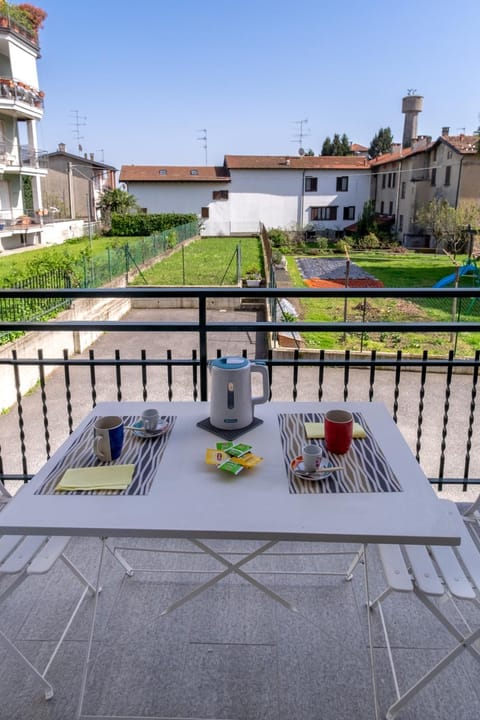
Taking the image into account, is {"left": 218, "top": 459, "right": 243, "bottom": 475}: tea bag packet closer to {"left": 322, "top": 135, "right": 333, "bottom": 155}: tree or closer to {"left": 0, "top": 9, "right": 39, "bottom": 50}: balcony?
{"left": 0, "top": 9, "right": 39, "bottom": 50}: balcony

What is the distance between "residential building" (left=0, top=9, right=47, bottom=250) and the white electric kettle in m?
23.6

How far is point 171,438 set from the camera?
1579 millimetres

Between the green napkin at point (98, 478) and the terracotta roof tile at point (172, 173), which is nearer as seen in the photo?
the green napkin at point (98, 478)

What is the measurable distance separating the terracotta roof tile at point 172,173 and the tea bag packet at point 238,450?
4027cm

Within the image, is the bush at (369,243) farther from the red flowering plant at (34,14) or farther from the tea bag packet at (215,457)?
the tea bag packet at (215,457)

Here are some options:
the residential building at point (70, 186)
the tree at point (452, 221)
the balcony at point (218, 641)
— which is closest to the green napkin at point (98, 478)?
the balcony at point (218, 641)

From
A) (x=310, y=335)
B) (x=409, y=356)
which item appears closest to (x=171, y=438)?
(x=409, y=356)

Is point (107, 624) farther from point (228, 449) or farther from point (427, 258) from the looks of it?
point (427, 258)

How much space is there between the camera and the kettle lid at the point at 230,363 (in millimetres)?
1497

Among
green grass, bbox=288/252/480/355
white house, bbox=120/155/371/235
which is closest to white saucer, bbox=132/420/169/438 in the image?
green grass, bbox=288/252/480/355

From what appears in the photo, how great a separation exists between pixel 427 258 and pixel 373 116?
49312mm

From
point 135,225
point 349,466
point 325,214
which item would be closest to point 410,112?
point 325,214

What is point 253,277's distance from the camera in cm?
1825

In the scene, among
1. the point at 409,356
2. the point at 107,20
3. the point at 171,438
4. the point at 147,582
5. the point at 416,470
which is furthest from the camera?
the point at 107,20
